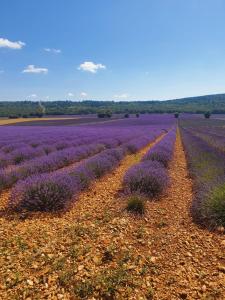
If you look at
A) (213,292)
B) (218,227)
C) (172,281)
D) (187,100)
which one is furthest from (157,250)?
(187,100)

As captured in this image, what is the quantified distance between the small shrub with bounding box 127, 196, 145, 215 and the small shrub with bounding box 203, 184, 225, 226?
112 cm

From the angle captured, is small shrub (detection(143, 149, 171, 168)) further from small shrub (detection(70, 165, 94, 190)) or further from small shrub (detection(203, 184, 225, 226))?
small shrub (detection(203, 184, 225, 226))

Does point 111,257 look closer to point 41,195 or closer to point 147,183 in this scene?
point 41,195

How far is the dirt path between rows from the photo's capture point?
3094 mm

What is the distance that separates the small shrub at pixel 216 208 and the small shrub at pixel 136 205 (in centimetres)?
112

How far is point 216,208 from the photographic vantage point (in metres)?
4.87

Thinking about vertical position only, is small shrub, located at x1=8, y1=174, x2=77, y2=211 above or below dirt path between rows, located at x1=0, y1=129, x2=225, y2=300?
above

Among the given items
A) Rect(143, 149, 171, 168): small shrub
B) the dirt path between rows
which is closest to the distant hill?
Rect(143, 149, 171, 168): small shrub

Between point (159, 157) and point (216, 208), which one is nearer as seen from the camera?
point (216, 208)

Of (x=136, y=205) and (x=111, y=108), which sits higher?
(x=136, y=205)

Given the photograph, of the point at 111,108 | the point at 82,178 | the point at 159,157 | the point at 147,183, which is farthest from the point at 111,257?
the point at 111,108

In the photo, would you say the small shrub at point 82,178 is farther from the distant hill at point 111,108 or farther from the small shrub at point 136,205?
the distant hill at point 111,108

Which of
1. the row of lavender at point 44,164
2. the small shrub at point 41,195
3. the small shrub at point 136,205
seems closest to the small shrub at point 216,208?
the small shrub at point 136,205

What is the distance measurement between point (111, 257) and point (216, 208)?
7.09ft
